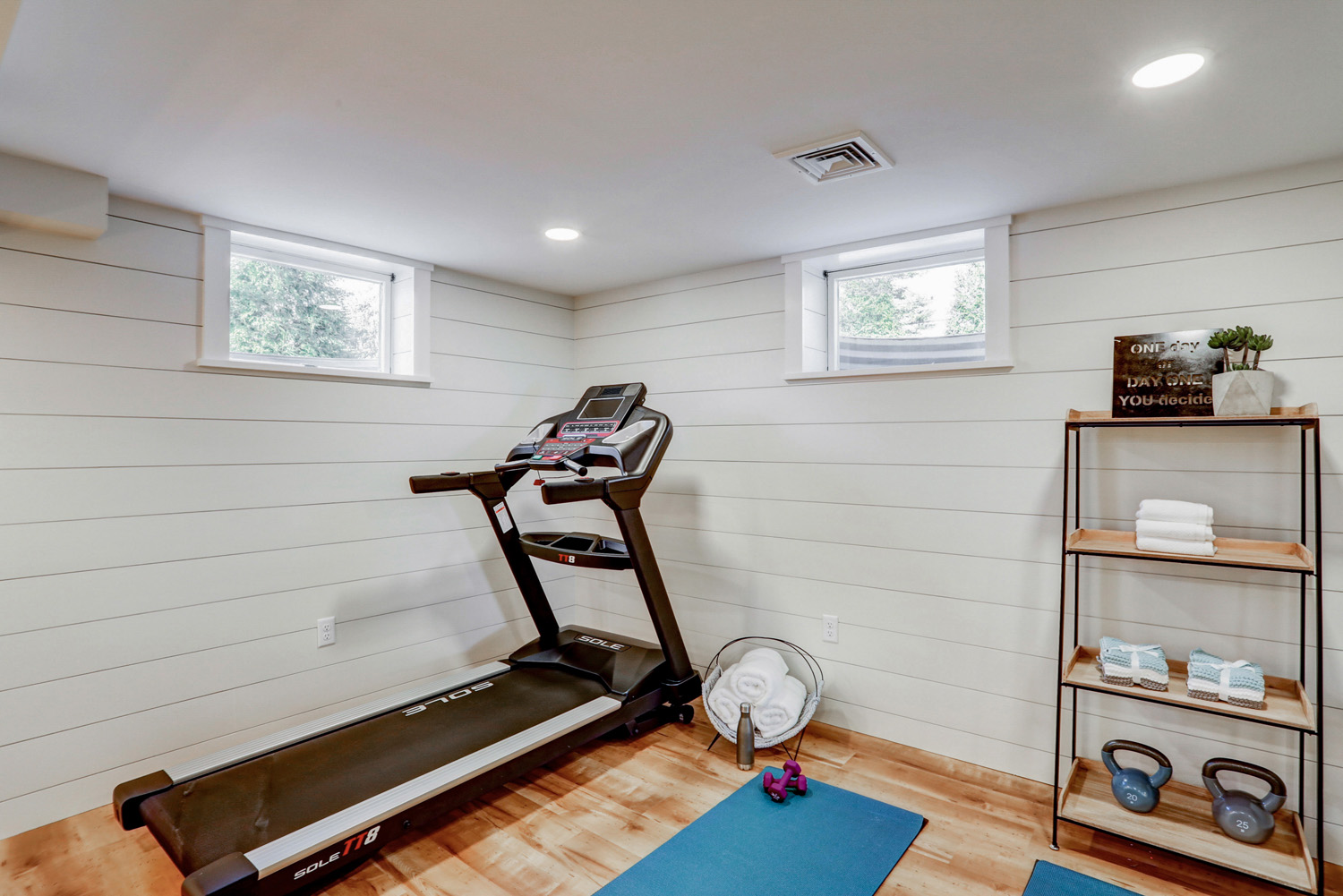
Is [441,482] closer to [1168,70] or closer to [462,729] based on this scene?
[462,729]

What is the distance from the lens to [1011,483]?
8.82ft

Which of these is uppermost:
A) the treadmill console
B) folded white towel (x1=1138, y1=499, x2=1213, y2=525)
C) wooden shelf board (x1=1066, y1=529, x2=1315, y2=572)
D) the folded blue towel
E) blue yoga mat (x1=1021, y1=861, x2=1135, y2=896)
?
the treadmill console

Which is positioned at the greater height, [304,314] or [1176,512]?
[304,314]

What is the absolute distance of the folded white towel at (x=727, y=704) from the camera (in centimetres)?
291

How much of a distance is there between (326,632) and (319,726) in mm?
513

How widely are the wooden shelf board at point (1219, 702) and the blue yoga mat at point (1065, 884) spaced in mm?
544

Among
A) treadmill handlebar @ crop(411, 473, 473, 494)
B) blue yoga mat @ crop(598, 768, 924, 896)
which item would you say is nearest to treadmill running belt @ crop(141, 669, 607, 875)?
blue yoga mat @ crop(598, 768, 924, 896)

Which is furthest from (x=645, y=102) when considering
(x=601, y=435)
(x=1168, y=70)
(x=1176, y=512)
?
(x=1176, y=512)

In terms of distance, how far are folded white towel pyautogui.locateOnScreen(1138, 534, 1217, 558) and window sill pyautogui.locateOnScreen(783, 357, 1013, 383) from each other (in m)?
0.80

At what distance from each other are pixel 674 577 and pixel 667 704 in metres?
0.72

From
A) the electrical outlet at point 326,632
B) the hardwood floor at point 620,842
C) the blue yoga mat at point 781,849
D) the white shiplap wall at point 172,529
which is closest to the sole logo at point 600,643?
the hardwood floor at point 620,842

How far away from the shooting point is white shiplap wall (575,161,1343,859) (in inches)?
87.6

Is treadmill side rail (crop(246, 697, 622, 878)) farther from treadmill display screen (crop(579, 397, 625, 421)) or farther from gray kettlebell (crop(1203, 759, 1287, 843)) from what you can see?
gray kettlebell (crop(1203, 759, 1287, 843))

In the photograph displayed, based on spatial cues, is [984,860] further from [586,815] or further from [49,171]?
[49,171]
